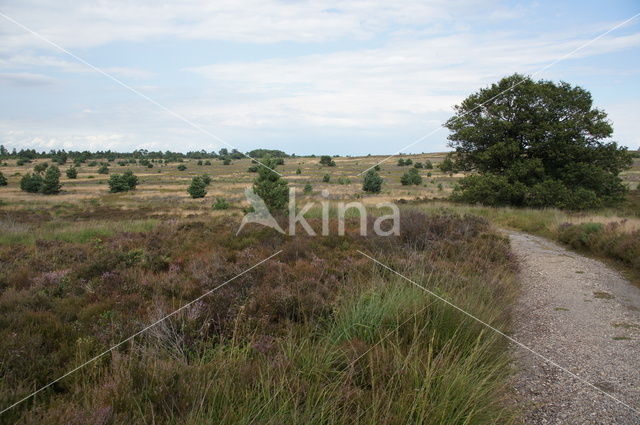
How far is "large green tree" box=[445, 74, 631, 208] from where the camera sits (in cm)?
2277

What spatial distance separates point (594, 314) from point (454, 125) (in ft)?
67.9

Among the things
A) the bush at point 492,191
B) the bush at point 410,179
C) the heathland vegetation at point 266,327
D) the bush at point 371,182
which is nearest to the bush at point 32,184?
the bush at point 371,182

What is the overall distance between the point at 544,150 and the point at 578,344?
21.5 metres

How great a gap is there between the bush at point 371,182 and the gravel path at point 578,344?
3226cm

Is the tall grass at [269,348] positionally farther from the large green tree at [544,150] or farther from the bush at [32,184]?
the bush at [32,184]

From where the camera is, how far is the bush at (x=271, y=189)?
880 inches

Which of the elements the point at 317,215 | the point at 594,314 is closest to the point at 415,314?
the point at 594,314

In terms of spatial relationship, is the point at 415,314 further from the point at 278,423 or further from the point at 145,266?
the point at 145,266

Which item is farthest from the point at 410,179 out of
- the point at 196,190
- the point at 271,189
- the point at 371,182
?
the point at 271,189

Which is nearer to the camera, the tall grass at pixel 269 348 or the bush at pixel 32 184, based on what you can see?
the tall grass at pixel 269 348

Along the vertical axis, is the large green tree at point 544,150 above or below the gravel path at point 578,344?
above

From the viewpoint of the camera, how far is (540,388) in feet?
13.3

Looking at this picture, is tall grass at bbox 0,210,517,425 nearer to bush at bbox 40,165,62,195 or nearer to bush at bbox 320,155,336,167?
bush at bbox 40,165,62,195

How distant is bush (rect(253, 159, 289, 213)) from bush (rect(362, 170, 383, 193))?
18.6 meters
